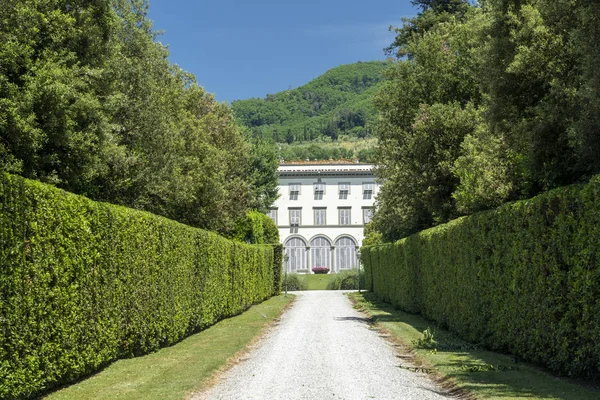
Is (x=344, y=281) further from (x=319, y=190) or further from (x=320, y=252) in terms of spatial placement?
(x=319, y=190)

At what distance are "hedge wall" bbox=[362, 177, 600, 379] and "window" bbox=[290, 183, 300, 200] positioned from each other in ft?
189

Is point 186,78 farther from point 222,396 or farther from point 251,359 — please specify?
point 222,396

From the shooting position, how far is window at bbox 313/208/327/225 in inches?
3049

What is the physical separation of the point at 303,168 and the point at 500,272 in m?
65.1

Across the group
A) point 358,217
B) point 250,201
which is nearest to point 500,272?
point 250,201

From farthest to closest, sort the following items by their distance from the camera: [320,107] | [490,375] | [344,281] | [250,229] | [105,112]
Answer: [320,107] → [344,281] → [250,229] → [105,112] → [490,375]

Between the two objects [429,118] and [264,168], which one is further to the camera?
[264,168]

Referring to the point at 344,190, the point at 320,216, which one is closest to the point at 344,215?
the point at 320,216

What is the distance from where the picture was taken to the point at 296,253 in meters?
76.6

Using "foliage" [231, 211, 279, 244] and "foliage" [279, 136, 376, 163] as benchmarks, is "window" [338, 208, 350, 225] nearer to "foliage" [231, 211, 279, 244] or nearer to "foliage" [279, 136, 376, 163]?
"foliage" [279, 136, 376, 163]

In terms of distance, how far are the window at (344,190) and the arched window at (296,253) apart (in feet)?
23.7

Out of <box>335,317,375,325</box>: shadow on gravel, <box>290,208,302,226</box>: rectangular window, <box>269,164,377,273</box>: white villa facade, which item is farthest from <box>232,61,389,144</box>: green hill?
<box>335,317,375,325</box>: shadow on gravel

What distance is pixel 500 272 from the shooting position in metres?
13.6

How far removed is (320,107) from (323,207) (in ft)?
254
